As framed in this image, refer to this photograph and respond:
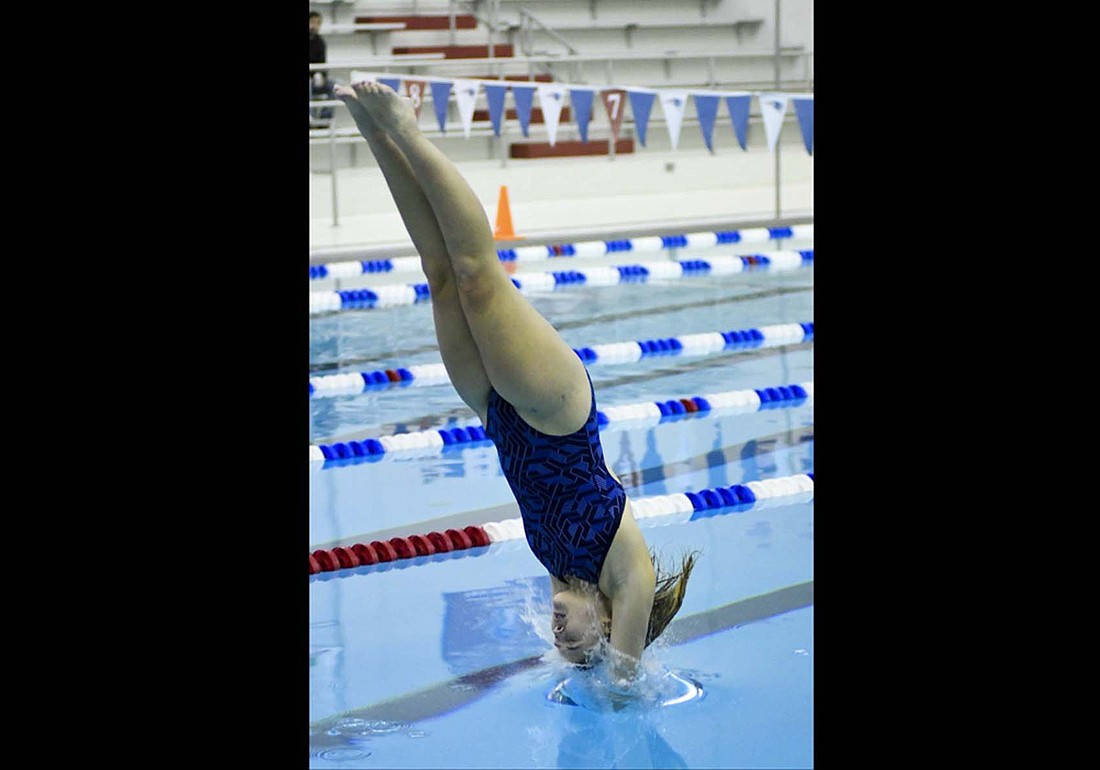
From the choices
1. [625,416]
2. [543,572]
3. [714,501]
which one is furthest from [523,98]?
[543,572]

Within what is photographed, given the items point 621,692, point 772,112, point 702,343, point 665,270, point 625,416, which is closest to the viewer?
point 621,692

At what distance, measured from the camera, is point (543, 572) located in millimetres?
3865

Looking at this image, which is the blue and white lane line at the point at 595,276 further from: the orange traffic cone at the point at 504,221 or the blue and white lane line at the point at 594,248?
the orange traffic cone at the point at 504,221

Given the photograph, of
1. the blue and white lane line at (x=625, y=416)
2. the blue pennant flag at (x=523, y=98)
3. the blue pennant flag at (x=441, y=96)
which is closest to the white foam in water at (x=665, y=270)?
the blue pennant flag at (x=523, y=98)

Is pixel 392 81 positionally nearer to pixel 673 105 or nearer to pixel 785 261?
pixel 673 105

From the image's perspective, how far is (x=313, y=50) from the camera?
10.8m

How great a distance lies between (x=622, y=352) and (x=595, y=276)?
88.4 inches

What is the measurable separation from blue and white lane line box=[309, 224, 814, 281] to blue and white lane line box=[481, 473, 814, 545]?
446 cm

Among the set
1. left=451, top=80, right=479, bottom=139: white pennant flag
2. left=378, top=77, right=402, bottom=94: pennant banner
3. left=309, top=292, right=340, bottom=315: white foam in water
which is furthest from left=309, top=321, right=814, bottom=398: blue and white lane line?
left=451, top=80, right=479, bottom=139: white pennant flag

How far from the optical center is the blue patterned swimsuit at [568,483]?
2.84 meters

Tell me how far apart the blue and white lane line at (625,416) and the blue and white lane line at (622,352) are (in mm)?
561

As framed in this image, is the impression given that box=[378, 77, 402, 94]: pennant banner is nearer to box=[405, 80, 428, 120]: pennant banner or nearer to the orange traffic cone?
box=[405, 80, 428, 120]: pennant banner
